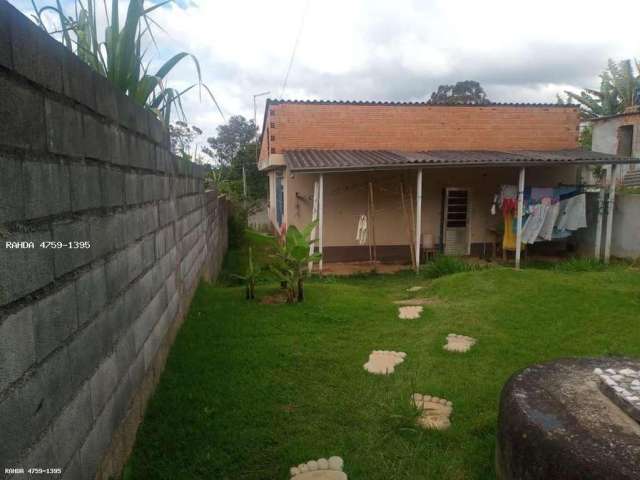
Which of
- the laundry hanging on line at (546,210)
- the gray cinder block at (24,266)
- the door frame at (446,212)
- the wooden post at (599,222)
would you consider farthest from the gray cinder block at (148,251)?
the wooden post at (599,222)

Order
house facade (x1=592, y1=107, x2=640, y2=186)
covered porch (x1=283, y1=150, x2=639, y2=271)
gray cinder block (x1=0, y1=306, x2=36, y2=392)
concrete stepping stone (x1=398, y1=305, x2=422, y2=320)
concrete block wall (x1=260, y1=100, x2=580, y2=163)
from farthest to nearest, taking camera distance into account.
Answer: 1. house facade (x1=592, y1=107, x2=640, y2=186)
2. concrete block wall (x1=260, y1=100, x2=580, y2=163)
3. covered porch (x1=283, y1=150, x2=639, y2=271)
4. concrete stepping stone (x1=398, y1=305, x2=422, y2=320)
5. gray cinder block (x1=0, y1=306, x2=36, y2=392)

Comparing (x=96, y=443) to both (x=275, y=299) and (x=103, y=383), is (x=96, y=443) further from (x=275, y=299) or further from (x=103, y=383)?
(x=275, y=299)

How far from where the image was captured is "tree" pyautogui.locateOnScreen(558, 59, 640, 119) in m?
19.8

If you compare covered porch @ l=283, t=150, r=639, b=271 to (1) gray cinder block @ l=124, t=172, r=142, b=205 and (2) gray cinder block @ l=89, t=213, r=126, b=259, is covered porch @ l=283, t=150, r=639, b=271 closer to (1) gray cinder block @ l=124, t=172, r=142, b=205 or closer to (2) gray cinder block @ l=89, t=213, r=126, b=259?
(1) gray cinder block @ l=124, t=172, r=142, b=205

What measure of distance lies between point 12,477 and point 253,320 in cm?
421

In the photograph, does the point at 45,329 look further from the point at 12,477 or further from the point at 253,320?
the point at 253,320

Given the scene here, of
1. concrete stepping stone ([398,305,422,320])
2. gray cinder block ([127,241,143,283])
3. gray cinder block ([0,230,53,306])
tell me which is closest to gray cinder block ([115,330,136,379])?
gray cinder block ([127,241,143,283])

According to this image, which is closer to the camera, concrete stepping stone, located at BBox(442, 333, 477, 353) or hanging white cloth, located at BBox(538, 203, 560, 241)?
concrete stepping stone, located at BBox(442, 333, 477, 353)

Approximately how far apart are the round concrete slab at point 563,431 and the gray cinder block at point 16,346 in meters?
2.24

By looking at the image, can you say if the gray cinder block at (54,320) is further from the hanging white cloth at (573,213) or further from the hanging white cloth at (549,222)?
the hanging white cloth at (573,213)

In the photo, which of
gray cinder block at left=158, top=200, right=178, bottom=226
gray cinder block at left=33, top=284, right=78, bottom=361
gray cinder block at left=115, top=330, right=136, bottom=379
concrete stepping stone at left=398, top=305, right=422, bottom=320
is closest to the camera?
gray cinder block at left=33, top=284, right=78, bottom=361

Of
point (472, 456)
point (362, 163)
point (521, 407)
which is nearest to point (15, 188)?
point (521, 407)

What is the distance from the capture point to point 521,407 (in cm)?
257

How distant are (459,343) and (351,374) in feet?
4.91
